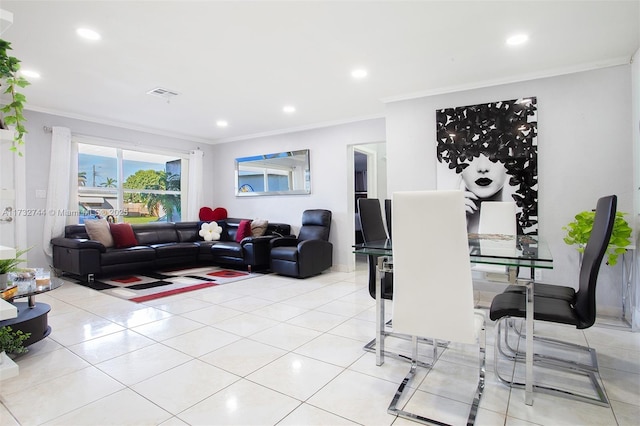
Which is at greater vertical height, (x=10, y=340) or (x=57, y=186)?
(x=57, y=186)

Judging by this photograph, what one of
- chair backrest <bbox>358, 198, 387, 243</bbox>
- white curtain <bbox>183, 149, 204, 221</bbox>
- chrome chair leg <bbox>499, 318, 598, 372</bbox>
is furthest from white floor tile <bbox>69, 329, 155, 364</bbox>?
white curtain <bbox>183, 149, 204, 221</bbox>

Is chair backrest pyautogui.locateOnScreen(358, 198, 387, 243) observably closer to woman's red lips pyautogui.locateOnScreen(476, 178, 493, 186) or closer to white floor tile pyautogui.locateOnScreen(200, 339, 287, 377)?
white floor tile pyautogui.locateOnScreen(200, 339, 287, 377)

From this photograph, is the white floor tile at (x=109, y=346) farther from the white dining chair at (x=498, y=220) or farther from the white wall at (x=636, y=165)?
the white wall at (x=636, y=165)

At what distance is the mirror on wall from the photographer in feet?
19.8

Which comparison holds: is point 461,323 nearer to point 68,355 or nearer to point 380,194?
point 68,355

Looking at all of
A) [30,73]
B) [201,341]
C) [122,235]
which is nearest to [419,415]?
[201,341]

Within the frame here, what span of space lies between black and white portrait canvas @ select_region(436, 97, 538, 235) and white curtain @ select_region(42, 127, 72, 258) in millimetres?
5325

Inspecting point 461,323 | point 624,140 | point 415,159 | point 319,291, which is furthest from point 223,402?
point 624,140

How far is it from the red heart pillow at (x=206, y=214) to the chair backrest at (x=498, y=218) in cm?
509

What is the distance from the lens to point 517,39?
2.87 meters

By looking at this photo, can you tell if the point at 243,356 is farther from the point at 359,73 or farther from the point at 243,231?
the point at 243,231

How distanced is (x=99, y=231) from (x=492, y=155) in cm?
549

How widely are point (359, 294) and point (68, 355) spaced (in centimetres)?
290

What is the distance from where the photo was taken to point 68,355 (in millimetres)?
2422
